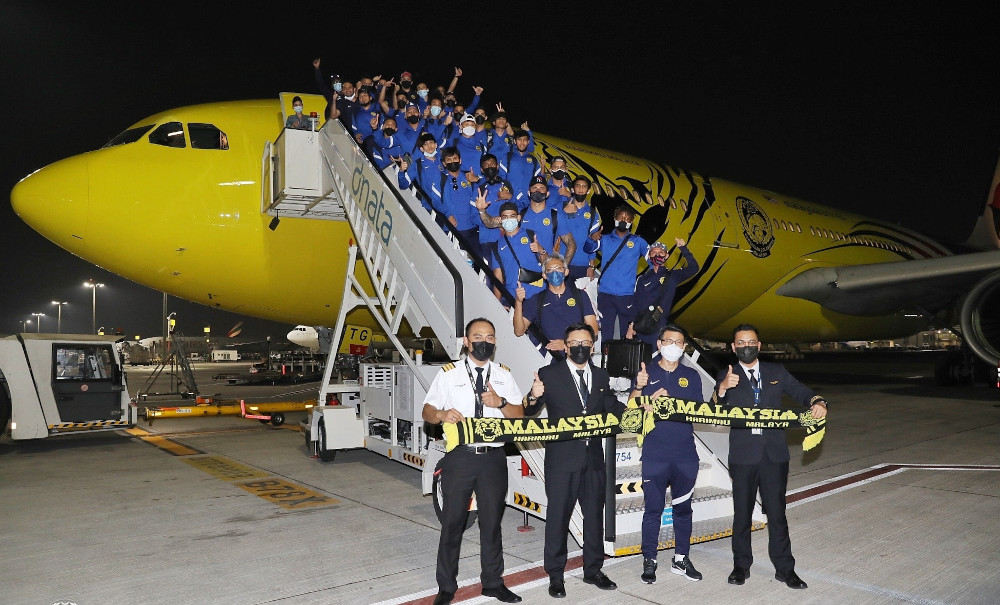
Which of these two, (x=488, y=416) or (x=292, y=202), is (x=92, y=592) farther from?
(x=292, y=202)

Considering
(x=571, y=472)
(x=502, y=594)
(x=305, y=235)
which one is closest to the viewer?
(x=502, y=594)

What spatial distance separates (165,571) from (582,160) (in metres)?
8.36

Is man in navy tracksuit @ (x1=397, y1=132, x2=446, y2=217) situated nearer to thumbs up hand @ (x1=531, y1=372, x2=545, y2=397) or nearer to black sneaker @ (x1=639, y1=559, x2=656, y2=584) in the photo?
thumbs up hand @ (x1=531, y1=372, x2=545, y2=397)

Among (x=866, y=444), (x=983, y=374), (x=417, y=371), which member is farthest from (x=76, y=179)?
(x=983, y=374)

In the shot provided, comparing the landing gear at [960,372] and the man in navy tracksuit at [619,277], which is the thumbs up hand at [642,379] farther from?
the landing gear at [960,372]

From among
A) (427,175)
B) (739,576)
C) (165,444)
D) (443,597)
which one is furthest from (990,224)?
(443,597)

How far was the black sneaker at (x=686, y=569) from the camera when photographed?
4.25m

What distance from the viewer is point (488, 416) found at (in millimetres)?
3963

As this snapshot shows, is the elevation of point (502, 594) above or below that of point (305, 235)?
below

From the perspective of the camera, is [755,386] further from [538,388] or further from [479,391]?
[479,391]

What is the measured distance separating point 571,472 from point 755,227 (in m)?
10.4

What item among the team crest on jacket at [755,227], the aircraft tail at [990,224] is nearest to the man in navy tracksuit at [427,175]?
the team crest on jacket at [755,227]

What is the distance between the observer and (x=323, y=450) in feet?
26.3

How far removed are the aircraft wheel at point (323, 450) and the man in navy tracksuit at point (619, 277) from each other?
12.1 ft
